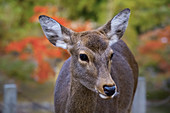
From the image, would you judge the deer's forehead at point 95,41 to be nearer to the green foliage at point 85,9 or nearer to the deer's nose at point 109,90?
the deer's nose at point 109,90

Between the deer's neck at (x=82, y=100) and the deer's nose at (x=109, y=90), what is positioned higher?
the deer's nose at (x=109, y=90)

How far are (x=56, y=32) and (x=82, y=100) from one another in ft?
2.41

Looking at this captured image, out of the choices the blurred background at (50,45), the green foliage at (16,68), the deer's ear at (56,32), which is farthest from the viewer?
the green foliage at (16,68)

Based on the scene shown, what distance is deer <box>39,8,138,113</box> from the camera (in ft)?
8.36

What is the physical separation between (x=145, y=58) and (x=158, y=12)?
2.22 m

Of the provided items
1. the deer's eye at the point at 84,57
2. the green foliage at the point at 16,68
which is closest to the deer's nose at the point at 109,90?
the deer's eye at the point at 84,57

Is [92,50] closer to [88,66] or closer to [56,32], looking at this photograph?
[88,66]

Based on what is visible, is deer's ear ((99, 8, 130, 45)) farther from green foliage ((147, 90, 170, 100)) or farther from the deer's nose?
green foliage ((147, 90, 170, 100))

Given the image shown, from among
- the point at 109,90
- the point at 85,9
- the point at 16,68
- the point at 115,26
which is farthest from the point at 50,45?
the point at 85,9

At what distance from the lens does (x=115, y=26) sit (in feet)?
9.68

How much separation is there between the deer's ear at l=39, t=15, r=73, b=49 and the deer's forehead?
0.60 ft

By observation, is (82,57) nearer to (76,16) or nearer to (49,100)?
(49,100)

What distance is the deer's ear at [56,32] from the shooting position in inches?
109

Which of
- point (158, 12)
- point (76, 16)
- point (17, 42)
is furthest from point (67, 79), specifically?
point (76, 16)
